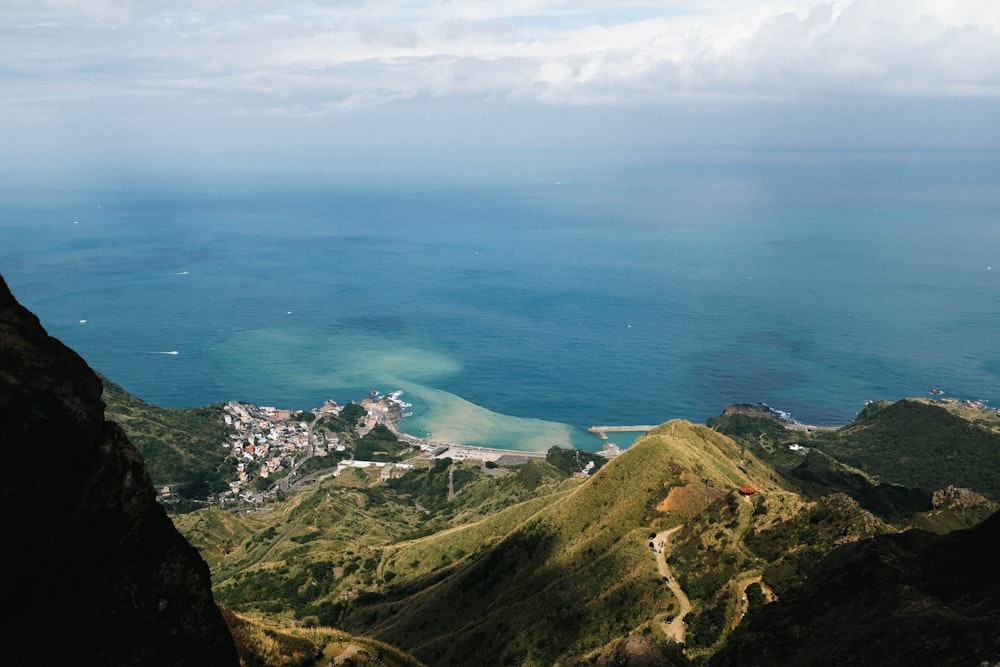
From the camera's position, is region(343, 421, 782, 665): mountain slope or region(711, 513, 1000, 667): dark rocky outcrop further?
region(343, 421, 782, 665): mountain slope

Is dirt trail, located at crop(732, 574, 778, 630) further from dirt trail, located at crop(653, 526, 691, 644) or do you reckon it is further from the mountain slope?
the mountain slope

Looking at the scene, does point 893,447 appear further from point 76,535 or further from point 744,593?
point 76,535

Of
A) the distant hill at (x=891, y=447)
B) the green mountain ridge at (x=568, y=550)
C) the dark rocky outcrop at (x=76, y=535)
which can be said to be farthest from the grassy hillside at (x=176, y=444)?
the dark rocky outcrop at (x=76, y=535)

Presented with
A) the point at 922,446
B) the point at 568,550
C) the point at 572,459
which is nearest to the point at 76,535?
the point at 568,550

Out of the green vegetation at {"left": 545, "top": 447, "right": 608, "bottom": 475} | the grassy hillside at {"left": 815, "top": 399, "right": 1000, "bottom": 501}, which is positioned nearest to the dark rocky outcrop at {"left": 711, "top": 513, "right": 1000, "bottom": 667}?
the green vegetation at {"left": 545, "top": 447, "right": 608, "bottom": 475}

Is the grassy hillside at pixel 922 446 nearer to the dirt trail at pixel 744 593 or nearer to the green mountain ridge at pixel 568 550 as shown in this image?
the green mountain ridge at pixel 568 550

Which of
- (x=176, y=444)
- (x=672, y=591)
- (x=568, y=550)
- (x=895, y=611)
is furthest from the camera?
(x=176, y=444)

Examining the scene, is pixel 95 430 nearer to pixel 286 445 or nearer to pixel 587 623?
pixel 587 623

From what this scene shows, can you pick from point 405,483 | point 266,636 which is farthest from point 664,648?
point 405,483
